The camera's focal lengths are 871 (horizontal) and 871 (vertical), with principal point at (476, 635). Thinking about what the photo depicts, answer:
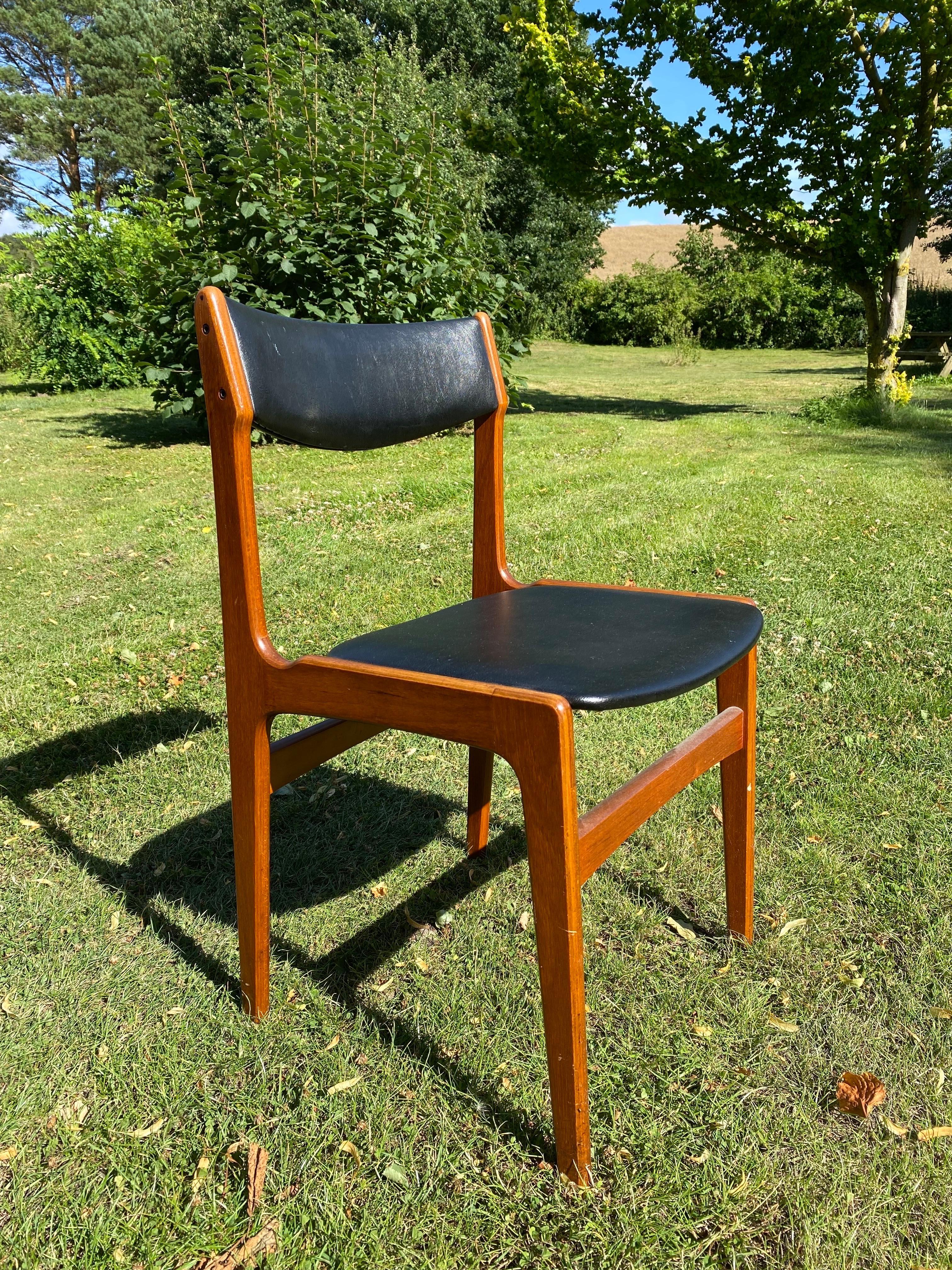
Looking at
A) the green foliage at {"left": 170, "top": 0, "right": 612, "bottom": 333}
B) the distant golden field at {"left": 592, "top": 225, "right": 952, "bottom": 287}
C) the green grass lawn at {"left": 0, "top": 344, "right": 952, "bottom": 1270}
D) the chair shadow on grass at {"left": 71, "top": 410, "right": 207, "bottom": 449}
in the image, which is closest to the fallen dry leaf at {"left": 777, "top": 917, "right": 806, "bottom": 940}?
the green grass lawn at {"left": 0, "top": 344, "right": 952, "bottom": 1270}

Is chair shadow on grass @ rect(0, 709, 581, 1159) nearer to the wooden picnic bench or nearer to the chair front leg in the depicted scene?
the chair front leg

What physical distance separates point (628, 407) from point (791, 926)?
910cm

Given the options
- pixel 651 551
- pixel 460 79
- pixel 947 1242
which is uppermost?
pixel 460 79

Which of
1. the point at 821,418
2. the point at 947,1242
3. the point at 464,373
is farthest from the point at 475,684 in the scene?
the point at 821,418

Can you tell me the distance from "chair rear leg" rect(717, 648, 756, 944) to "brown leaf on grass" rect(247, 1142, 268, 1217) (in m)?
0.93

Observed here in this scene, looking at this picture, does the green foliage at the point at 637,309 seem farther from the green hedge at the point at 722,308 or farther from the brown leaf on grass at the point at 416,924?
the brown leaf on grass at the point at 416,924

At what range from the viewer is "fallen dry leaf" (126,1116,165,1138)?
1.28 m

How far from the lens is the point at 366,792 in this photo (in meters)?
2.29

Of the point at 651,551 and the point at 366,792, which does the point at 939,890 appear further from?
the point at 651,551

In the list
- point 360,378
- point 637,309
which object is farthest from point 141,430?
point 637,309

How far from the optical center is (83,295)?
10898 mm

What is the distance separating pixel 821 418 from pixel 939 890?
748 cm

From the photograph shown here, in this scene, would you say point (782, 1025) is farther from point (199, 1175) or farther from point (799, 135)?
point (799, 135)

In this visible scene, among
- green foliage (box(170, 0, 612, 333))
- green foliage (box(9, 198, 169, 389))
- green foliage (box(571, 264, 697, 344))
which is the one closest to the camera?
green foliage (box(9, 198, 169, 389))
